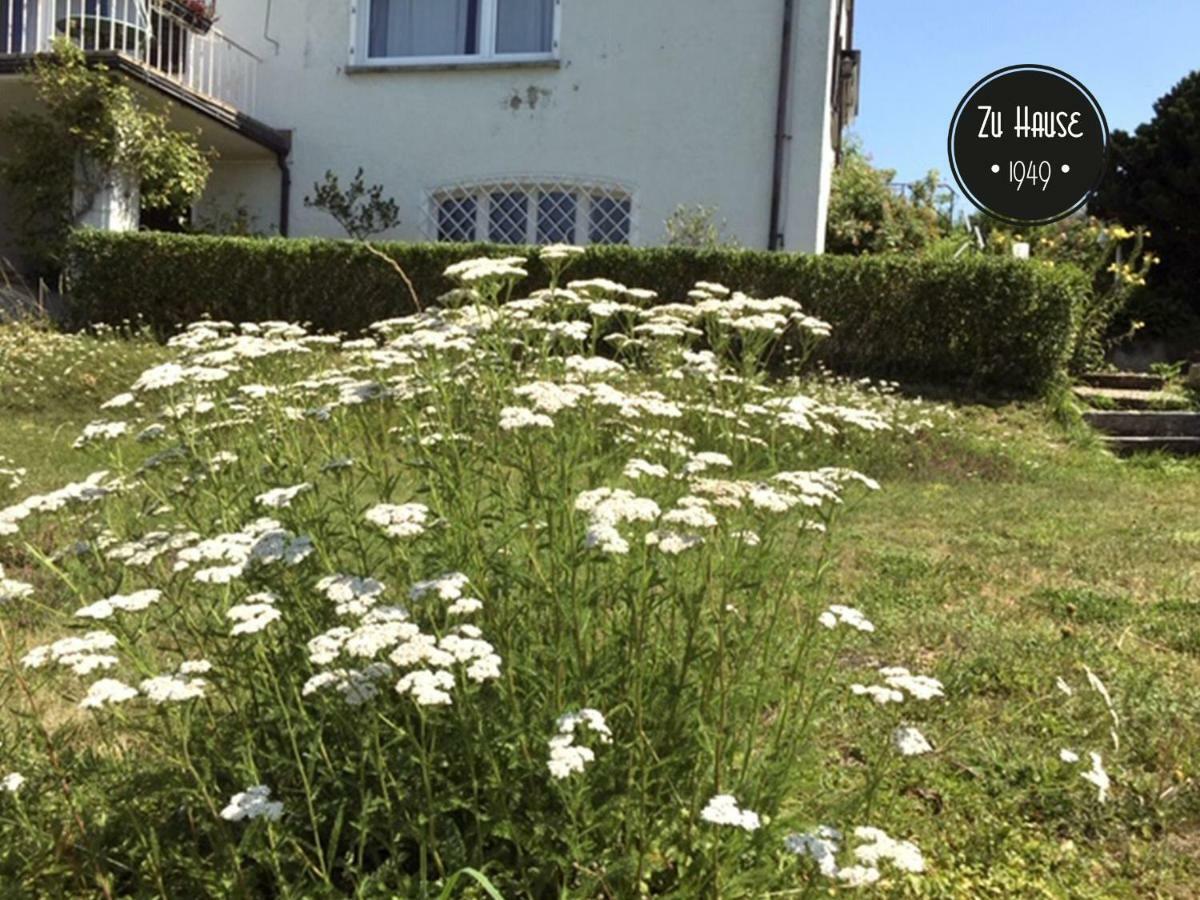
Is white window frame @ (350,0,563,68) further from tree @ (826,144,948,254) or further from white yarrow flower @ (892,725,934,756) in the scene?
white yarrow flower @ (892,725,934,756)

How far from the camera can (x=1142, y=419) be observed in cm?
969

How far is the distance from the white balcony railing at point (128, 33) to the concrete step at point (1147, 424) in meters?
10.3

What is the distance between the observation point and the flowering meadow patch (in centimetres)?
182

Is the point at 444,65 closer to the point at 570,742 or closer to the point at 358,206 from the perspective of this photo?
the point at 358,206

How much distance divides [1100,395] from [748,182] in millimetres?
4362

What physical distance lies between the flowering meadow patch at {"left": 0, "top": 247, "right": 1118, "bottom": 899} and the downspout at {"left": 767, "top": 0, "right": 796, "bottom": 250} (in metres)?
9.37

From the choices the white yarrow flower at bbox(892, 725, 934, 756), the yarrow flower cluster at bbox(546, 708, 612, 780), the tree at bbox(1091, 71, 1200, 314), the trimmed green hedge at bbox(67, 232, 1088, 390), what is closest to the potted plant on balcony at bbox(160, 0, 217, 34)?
the trimmed green hedge at bbox(67, 232, 1088, 390)

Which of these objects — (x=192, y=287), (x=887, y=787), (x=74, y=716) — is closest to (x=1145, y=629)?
(x=887, y=787)

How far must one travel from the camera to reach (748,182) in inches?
458

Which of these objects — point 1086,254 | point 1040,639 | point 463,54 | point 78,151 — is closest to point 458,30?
point 463,54

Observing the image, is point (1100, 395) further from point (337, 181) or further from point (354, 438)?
point (354, 438)

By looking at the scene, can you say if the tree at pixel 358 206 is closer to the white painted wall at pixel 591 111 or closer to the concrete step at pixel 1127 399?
the white painted wall at pixel 591 111

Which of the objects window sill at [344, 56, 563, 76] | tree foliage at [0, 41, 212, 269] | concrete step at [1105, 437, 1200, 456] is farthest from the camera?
window sill at [344, 56, 563, 76]

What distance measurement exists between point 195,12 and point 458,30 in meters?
3.12
